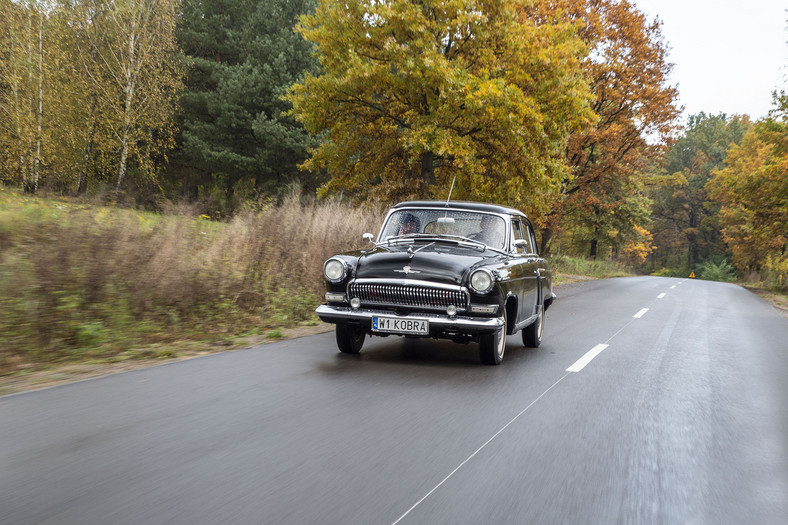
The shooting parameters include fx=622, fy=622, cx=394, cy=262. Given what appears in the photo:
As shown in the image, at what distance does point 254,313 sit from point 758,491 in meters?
7.50

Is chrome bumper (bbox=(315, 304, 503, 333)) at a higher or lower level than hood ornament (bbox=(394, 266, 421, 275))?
lower

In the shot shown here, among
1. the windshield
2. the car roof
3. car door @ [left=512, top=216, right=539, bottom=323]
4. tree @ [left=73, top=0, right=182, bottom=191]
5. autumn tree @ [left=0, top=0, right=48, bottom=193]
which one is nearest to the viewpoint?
car door @ [left=512, top=216, right=539, bottom=323]

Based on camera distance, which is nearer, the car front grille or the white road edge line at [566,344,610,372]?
the car front grille

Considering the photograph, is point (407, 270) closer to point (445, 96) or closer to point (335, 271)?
point (335, 271)

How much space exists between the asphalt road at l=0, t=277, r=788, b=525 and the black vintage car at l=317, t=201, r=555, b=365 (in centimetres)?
43

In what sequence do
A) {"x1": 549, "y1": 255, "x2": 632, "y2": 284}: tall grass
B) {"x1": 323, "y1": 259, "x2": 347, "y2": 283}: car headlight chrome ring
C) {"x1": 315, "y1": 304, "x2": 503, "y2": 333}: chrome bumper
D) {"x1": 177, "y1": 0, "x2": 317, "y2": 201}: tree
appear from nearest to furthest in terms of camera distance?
{"x1": 315, "y1": 304, "x2": 503, "y2": 333}: chrome bumper
{"x1": 323, "y1": 259, "x2": 347, "y2": 283}: car headlight chrome ring
{"x1": 177, "y1": 0, "x2": 317, "y2": 201}: tree
{"x1": 549, "y1": 255, "x2": 632, "y2": 284}: tall grass

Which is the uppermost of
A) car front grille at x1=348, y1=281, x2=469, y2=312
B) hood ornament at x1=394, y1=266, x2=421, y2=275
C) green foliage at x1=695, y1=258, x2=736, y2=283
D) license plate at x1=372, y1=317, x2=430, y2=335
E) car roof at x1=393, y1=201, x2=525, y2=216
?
car roof at x1=393, y1=201, x2=525, y2=216

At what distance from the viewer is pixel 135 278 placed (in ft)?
25.2

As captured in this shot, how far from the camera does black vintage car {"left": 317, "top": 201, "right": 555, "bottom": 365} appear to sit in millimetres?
6320

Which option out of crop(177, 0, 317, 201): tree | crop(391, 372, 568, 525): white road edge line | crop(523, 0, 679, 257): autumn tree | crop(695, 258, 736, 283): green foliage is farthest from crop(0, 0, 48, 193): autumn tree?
crop(695, 258, 736, 283): green foliage

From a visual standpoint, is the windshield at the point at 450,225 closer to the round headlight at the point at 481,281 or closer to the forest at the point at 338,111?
the forest at the point at 338,111

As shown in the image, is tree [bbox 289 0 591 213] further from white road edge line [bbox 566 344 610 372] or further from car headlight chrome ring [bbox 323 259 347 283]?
car headlight chrome ring [bbox 323 259 347 283]

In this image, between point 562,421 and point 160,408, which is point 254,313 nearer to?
point 160,408

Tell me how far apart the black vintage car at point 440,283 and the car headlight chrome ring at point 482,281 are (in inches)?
0.4
